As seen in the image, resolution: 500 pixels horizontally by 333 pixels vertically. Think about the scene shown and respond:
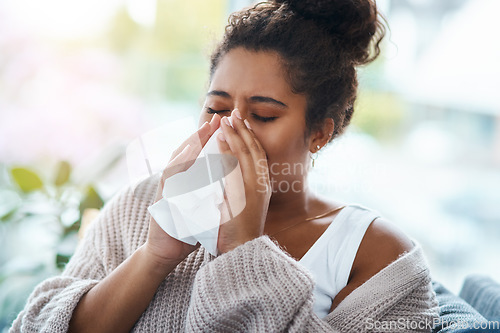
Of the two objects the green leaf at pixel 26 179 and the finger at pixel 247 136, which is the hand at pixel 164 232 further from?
the green leaf at pixel 26 179

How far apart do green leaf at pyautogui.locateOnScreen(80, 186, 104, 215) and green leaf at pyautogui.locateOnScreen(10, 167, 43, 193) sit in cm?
19

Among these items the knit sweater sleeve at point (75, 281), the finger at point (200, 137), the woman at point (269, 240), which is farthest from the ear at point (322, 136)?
the knit sweater sleeve at point (75, 281)

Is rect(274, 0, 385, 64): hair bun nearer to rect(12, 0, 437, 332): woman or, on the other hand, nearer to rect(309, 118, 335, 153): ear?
rect(12, 0, 437, 332): woman

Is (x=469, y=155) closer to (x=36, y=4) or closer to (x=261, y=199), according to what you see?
(x=261, y=199)

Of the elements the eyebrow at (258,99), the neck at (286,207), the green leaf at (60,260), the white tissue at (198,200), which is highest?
the eyebrow at (258,99)

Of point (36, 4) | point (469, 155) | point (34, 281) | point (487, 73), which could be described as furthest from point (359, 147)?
point (36, 4)

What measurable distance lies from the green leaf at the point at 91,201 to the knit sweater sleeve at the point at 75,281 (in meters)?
0.38

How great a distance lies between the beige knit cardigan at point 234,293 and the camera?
0.84 metres

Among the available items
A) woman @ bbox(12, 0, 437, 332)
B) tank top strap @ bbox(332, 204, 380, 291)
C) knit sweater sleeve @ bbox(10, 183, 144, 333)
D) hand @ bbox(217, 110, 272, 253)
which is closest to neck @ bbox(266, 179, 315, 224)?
woman @ bbox(12, 0, 437, 332)

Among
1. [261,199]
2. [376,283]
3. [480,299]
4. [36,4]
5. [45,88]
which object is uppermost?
[36,4]

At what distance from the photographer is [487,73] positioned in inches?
77.2

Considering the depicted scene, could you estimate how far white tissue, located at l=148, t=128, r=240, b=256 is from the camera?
917mm

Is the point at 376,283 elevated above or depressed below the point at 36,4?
below

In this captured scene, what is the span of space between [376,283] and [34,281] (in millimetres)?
1141
